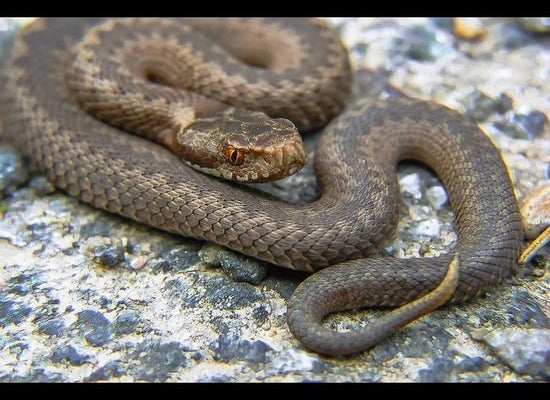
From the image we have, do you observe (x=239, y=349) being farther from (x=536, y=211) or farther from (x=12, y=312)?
(x=536, y=211)

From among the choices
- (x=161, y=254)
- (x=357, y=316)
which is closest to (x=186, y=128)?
(x=161, y=254)

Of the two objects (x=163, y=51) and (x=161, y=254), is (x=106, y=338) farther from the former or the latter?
(x=163, y=51)

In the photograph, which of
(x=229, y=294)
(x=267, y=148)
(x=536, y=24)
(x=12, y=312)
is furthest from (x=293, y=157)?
(x=536, y=24)

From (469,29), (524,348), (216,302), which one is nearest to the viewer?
(524,348)

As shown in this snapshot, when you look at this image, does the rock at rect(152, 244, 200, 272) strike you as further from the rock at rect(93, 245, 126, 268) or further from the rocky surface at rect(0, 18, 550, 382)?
the rock at rect(93, 245, 126, 268)

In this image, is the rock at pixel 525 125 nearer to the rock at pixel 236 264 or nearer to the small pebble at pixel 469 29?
the small pebble at pixel 469 29

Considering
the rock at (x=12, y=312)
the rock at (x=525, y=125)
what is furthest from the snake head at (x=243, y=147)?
the rock at (x=525, y=125)

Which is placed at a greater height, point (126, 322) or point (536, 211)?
point (536, 211)

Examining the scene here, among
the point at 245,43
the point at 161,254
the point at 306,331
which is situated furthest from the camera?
the point at 245,43
